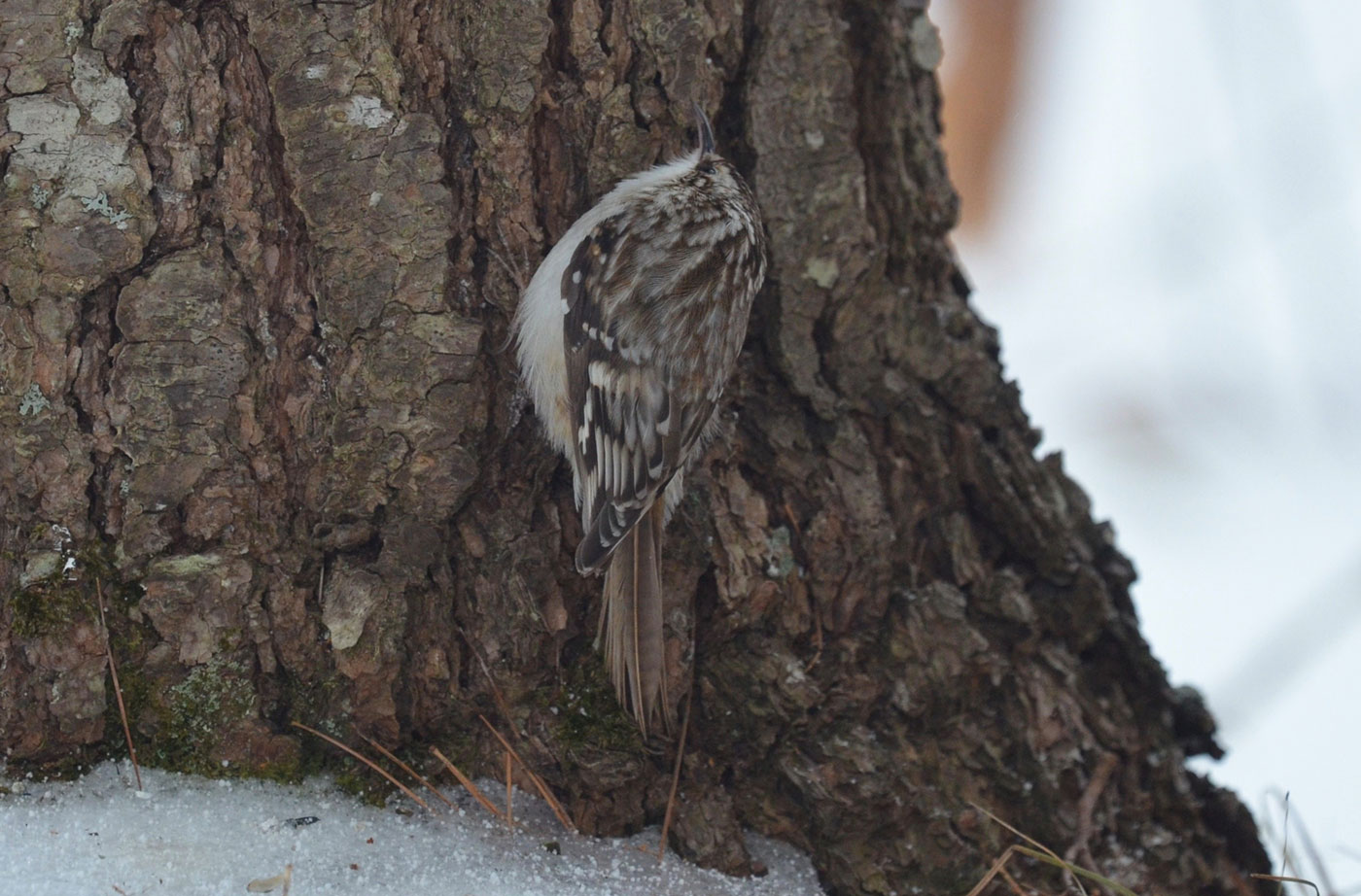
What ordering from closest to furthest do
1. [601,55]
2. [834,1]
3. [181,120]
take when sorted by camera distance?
[181,120] < [601,55] < [834,1]

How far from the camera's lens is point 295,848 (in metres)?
1.64

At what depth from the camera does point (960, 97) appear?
521cm

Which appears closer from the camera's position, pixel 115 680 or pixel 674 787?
pixel 115 680

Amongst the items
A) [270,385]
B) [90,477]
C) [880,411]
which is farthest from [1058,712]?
[90,477]

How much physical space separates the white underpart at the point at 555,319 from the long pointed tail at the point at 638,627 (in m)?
0.17

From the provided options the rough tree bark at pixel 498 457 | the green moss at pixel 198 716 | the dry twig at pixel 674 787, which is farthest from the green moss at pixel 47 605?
the dry twig at pixel 674 787

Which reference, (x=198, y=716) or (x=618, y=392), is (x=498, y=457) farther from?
(x=198, y=716)

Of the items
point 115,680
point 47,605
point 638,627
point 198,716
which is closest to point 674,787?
point 638,627

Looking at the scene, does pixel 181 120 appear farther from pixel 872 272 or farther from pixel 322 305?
pixel 872 272

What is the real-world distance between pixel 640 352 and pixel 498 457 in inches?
13.3

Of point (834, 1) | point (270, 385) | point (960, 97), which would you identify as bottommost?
point (270, 385)

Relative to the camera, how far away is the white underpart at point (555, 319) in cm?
189

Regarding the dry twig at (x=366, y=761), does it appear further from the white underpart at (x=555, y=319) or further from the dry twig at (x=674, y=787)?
the white underpart at (x=555, y=319)

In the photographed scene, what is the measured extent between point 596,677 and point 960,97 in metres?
4.07
